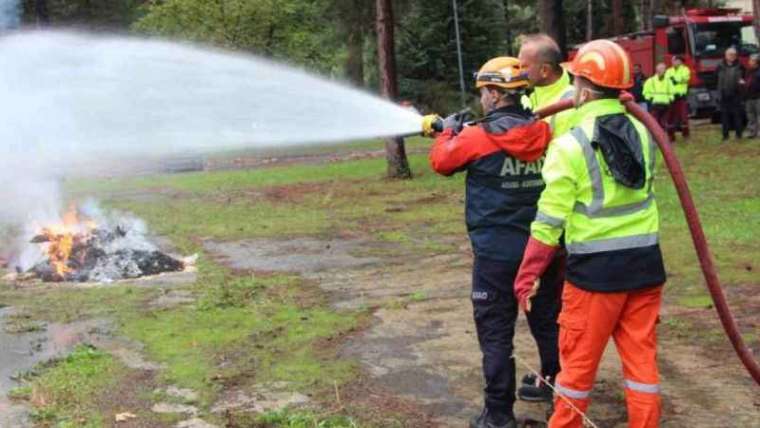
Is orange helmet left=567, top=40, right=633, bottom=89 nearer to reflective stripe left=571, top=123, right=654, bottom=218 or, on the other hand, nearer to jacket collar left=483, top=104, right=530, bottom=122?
reflective stripe left=571, top=123, right=654, bottom=218

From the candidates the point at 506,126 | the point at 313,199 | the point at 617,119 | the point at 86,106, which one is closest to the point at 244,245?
the point at 86,106

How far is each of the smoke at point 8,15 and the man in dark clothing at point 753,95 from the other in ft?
45.5

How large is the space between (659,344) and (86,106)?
661 centimetres

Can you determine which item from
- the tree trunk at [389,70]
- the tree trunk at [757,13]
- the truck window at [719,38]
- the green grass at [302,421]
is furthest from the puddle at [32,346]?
the truck window at [719,38]

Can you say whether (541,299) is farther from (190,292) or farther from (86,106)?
(86,106)

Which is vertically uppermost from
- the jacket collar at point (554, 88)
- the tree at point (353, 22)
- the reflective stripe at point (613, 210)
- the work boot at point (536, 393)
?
the tree at point (353, 22)

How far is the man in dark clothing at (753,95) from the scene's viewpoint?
60.7 feet

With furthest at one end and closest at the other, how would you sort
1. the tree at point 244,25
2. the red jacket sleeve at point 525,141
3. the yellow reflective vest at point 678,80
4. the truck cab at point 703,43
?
the tree at point 244,25
the truck cab at point 703,43
the yellow reflective vest at point 678,80
the red jacket sleeve at point 525,141

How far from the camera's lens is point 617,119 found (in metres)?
4.13

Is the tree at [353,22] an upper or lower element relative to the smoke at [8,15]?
upper

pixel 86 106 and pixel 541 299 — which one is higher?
pixel 86 106

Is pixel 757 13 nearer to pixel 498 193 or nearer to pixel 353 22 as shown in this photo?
pixel 498 193

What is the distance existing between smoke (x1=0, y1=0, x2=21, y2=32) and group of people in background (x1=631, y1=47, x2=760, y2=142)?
42.6 feet

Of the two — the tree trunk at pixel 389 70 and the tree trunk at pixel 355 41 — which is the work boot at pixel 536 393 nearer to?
the tree trunk at pixel 389 70
